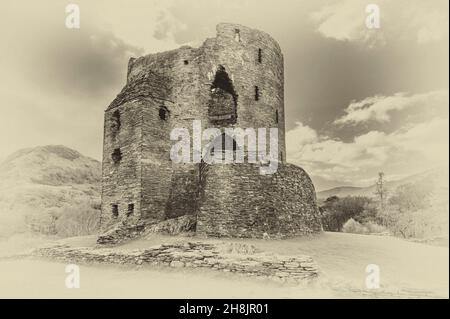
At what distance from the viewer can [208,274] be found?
36.2ft

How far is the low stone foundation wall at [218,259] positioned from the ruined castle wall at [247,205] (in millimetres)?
2092

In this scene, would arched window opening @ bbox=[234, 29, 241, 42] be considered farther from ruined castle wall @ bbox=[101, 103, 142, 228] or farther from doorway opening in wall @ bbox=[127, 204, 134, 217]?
doorway opening in wall @ bbox=[127, 204, 134, 217]

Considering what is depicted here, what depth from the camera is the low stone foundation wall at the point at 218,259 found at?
33.7 feet

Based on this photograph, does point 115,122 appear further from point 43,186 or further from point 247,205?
point 43,186

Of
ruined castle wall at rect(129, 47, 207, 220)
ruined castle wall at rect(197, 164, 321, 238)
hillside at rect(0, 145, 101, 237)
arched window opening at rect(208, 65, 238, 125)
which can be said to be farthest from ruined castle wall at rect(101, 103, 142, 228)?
hillside at rect(0, 145, 101, 237)

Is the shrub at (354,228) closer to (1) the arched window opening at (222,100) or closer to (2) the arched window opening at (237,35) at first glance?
(1) the arched window opening at (222,100)

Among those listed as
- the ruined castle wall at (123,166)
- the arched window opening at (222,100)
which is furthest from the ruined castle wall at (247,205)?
the arched window opening at (222,100)

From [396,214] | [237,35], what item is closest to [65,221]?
[237,35]

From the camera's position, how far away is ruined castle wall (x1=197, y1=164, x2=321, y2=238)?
14.6m
